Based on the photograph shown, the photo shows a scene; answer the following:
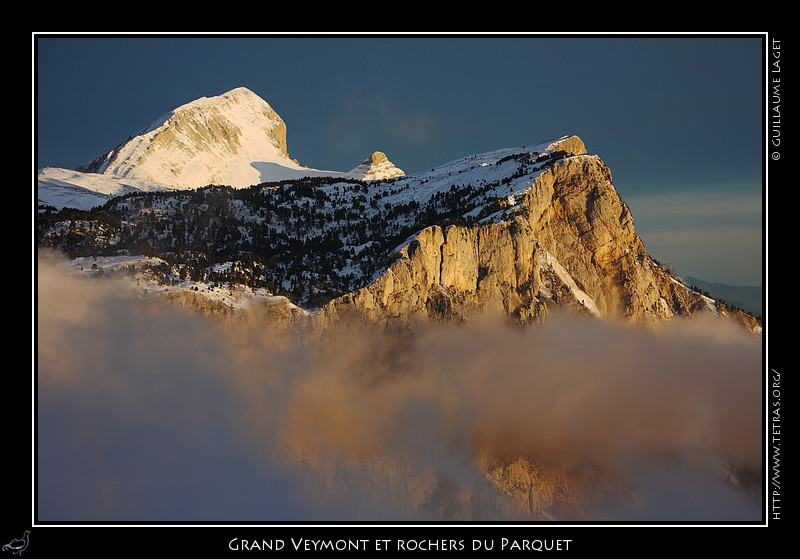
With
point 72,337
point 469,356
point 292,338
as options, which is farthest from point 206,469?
point 469,356

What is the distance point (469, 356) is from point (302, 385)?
45900mm

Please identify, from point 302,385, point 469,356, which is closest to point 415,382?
point 469,356

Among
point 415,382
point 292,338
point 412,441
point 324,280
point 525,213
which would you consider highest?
point 525,213

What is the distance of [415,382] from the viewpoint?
650 feet

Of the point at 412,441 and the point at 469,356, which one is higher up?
the point at 469,356

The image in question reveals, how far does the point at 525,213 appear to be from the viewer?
197375mm
